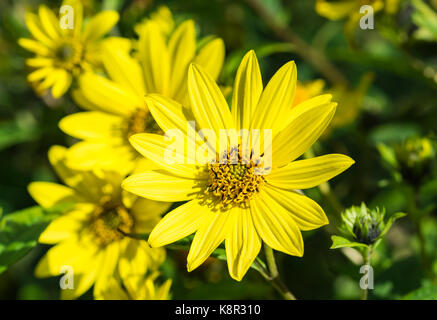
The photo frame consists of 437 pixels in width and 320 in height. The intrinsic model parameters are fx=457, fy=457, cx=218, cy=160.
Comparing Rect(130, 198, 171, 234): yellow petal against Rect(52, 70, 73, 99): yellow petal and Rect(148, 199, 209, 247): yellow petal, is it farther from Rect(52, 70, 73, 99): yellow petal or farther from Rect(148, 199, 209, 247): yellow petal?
Rect(52, 70, 73, 99): yellow petal

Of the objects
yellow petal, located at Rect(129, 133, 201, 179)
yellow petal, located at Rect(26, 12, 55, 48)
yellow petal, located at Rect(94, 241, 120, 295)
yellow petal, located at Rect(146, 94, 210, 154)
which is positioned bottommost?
yellow petal, located at Rect(94, 241, 120, 295)

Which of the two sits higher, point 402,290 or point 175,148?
point 175,148

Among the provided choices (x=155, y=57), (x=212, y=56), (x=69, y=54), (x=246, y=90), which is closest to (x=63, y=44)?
(x=69, y=54)

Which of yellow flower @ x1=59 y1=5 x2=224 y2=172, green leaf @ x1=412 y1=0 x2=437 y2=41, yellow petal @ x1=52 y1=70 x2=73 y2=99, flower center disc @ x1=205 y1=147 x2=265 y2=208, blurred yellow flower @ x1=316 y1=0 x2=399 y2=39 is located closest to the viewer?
flower center disc @ x1=205 y1=147 x2=265 y2=208

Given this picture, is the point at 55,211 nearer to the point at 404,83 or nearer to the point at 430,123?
the point at 430,123

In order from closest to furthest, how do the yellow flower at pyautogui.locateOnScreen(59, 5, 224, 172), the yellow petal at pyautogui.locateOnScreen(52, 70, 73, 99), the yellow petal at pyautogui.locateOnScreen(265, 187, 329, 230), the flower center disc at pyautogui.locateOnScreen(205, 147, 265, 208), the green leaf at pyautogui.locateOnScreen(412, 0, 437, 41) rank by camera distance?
1. the yellow petal at pyautogui.locateOnScreen(265, 187, 329, 230)
2. the flower center disc at pyautogui.locateOnScreen(205, 147, 265, 208)
3. the yellow flower at pyautogui.locateOnScreen(59, 5, 224, 172)
4. the yellow petal at pyautogui.locateOnScreen(52, 70, 73, 99)
5. the green leaf at pyautogui.locateOnScreen(412, 0, 437, 41)

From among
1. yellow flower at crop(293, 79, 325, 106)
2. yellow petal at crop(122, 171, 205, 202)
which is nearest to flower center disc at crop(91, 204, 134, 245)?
yellow petal at crop(122, 171, 205, 202)

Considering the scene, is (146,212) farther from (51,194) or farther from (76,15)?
(76,15)
